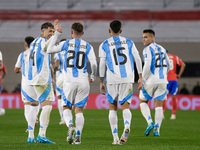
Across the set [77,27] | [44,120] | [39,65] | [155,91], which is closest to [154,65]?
[155,91]

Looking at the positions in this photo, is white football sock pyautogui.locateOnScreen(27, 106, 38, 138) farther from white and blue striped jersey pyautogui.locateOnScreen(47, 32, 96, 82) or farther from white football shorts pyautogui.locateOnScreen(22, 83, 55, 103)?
white and blue striped jersey pyautogui.locateOnScreen(47, 32, 96, 82)

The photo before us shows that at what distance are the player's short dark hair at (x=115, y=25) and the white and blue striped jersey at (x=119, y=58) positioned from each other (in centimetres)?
13

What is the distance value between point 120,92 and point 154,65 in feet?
7.92

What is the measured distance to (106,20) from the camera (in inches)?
1149

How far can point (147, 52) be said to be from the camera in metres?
9.84

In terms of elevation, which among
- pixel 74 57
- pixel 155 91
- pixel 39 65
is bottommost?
pixel 155 91

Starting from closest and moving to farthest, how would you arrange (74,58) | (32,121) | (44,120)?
(74,58) < (44,120) < (32,121)

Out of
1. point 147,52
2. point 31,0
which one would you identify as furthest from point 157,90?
point 31,0

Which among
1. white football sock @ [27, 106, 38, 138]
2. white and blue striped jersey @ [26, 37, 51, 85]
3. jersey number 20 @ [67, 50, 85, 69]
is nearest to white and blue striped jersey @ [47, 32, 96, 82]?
jersey number 20 @ [67, 50, 85, 69]

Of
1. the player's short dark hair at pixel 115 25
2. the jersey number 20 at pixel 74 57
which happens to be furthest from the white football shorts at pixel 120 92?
the player's short dark hair at pixel 115 25

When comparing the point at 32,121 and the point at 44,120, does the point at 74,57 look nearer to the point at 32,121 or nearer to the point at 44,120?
the point at 44,120

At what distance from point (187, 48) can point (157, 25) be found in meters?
2.93

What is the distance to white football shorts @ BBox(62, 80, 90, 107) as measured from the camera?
7625mm

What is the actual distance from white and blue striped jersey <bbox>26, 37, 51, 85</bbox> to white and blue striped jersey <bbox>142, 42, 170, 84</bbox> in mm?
2659
